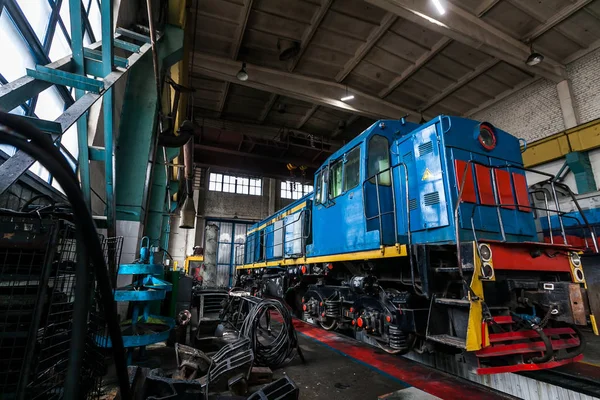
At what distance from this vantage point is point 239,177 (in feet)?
66.7

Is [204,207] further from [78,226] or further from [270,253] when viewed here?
[78,226]

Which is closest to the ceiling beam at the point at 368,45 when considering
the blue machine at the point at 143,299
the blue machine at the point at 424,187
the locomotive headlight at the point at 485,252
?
the blue machine at the point at 424,187

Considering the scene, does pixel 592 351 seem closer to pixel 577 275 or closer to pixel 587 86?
pixel 577 275

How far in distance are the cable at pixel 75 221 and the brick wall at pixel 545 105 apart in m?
13.7

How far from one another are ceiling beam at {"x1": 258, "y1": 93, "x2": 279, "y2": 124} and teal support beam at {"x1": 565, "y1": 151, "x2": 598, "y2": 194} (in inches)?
426

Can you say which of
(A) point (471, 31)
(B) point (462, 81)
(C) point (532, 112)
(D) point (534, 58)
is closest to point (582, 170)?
(C) point (532, 112)

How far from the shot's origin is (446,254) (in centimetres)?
384

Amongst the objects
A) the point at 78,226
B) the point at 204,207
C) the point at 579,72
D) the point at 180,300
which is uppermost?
the point at 579,72

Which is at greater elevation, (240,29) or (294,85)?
(240,29)

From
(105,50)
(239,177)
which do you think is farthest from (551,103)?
(239,177)

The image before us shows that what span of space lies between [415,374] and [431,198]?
2.35 meters

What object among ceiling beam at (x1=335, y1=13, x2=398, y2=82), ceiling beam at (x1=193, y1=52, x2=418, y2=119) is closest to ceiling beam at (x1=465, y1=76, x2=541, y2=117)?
ceiling beam at (x1=193, y1=52, x2=418, y2=119)

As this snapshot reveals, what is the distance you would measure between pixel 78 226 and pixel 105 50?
10.8ft

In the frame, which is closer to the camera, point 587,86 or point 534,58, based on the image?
point 534,58
